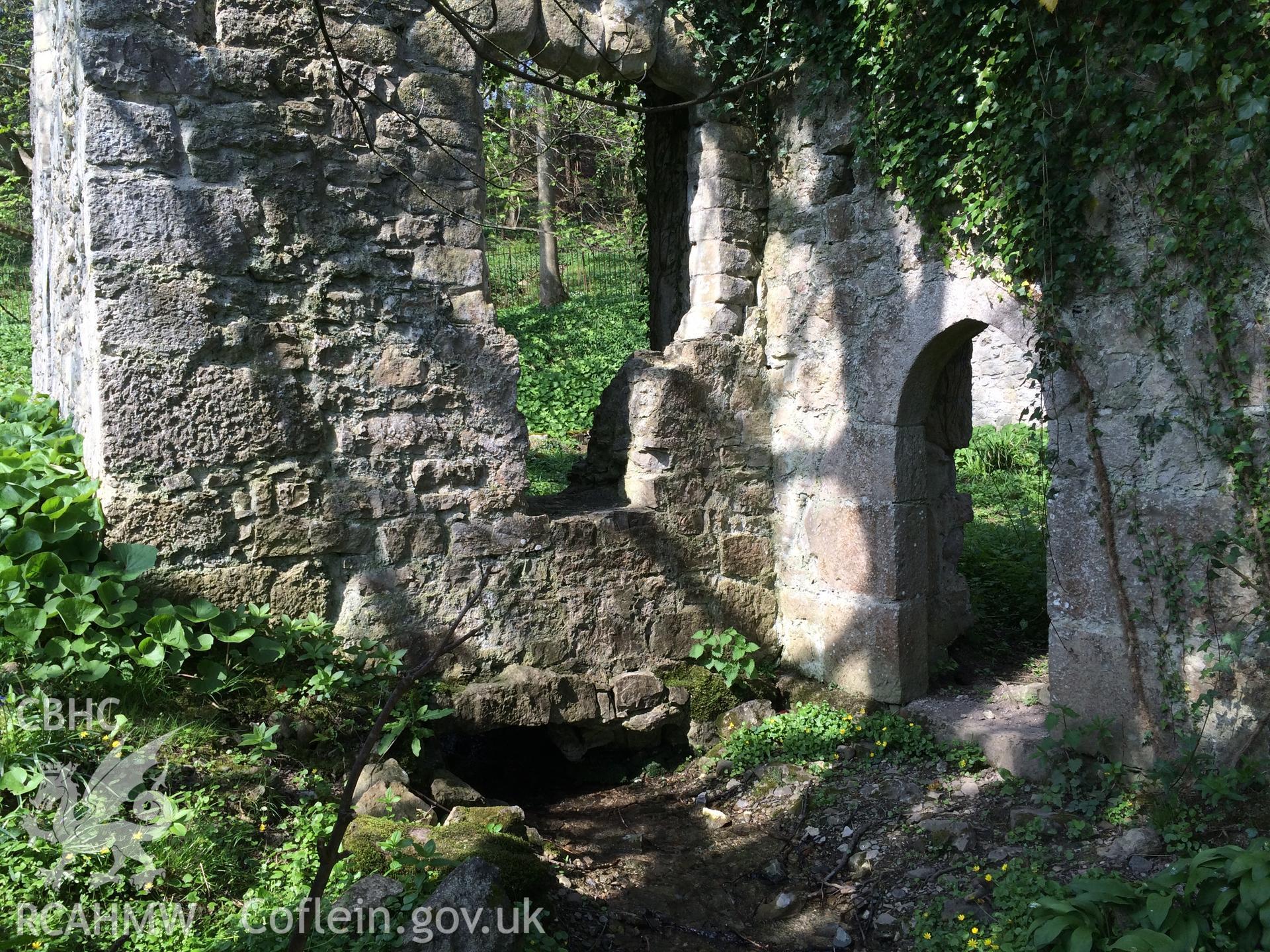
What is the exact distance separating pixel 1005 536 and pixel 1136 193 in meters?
Answer: 3.55

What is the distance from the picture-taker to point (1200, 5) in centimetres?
287

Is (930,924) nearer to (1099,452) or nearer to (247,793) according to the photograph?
(1099,452)

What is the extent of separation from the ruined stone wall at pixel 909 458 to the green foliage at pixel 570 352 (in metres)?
3.84

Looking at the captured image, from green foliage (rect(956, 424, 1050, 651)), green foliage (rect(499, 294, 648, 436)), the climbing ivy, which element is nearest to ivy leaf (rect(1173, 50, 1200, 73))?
the climbing ivy

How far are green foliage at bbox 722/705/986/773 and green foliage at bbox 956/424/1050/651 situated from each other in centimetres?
108

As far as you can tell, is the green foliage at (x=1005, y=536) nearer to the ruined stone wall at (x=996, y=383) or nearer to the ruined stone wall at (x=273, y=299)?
the ruined stone wall at (x=996, y=383)

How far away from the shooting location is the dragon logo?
2504mm

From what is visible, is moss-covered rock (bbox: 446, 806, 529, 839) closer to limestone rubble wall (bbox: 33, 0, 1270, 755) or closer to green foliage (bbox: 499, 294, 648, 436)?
limestone rubble wall (bbox: 33, 0, 1270, 755)

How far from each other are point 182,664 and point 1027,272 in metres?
3.49

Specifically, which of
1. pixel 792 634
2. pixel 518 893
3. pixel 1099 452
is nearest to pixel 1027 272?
pixel 1099 452

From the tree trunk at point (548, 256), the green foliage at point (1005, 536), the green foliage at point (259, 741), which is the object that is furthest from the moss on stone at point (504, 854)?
the tree trunk at point (548, 256)

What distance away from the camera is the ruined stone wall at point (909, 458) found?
10.9ft

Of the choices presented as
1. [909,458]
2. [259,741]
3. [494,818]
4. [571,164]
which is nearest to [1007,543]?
[909,458]

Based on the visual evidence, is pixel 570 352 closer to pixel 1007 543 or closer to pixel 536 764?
pixel 1007 543
